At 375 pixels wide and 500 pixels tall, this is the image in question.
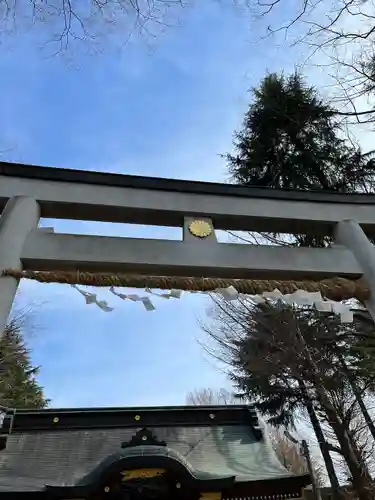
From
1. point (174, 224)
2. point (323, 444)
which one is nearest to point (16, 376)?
point (323, 444)

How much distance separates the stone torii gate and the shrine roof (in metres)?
3.31

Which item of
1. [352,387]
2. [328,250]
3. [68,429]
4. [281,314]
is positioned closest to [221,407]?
[281,314]

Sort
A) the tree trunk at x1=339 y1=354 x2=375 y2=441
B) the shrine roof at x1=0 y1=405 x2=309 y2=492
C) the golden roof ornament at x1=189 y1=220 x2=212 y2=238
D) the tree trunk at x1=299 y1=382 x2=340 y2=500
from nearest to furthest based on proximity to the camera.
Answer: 1. the golden roof ornament at x1=189 y1=220 x2=212 y2=238
2. the shrine roof at x1=0 y1=405 x2=309 y2=492
3. the tree trunk at x1=339 y1=354 x2=375 y2=441
4. the tree trunk at x1=299 y1=382 x2=340 y2=500

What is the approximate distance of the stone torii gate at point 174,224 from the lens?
2.91 meters

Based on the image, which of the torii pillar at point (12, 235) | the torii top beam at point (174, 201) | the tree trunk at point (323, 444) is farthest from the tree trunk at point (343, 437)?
the torii pillar at point (12, 235)

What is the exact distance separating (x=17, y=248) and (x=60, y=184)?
0.70m

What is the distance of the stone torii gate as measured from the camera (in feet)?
9.55

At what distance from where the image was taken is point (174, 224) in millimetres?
3494

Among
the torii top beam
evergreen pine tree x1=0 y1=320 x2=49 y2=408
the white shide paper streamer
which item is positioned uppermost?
evergreen pine tree x1=0 y1=320 x2=49 y2=408

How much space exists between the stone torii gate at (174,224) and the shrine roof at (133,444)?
3.31 metres

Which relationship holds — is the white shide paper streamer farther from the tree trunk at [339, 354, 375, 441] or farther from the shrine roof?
the tree trunk at [339, 354, 375, 441]

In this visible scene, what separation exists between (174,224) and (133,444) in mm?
3582

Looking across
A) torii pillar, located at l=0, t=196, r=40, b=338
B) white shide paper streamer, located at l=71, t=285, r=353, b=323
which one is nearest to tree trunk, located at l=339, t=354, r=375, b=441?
white shide paper streamer, located at l=71, t=285, r=353, b=323

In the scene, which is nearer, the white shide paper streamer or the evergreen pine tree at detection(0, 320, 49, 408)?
the white shide paper streamer
